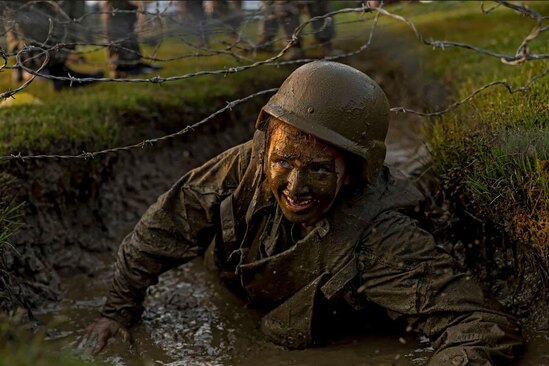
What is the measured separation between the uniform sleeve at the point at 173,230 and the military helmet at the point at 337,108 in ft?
2.06

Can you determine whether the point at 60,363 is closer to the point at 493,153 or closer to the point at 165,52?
the point at 493,153

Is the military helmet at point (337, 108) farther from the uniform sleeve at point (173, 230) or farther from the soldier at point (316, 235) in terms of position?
the uniform sleeve at point (173, 230)

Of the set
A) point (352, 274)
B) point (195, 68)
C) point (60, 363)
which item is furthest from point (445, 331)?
point (195, 68)

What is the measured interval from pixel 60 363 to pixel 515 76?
177 inches

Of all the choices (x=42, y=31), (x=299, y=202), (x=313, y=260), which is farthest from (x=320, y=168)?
(x=42, y=31)

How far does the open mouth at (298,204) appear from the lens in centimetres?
422

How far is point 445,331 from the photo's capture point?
4.13 meters

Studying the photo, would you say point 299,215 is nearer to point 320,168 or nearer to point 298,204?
point 298,204

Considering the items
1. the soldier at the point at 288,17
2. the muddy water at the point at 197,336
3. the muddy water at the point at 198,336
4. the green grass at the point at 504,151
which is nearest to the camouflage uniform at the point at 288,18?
the soldier at the point at 288,17

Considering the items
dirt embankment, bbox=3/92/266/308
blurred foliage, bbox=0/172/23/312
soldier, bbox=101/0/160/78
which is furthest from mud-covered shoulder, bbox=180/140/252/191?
soldier, bbox=101/0/160/78

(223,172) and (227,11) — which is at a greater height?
(227,11)

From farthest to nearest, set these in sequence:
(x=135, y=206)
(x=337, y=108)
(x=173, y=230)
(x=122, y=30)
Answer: (x=122, y=30) < (x=135, y=206) < (x=173, y=230) < (x=337, y=108)

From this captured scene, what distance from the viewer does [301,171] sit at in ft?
13.6

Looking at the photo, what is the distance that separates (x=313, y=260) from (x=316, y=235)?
5.6 inches
